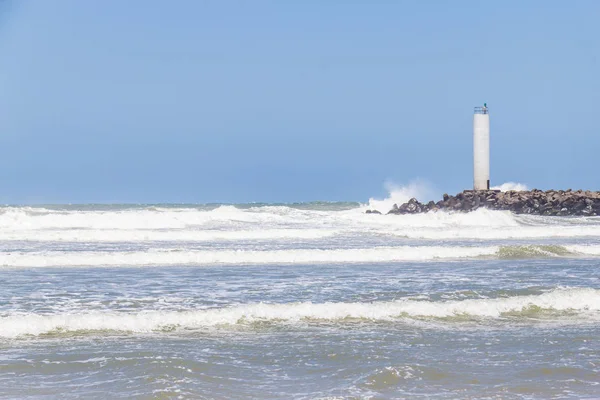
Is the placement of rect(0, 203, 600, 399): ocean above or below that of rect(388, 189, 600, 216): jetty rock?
below

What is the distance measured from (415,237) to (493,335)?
15.4 m

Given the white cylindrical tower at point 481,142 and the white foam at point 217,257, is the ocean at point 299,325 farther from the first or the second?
the white cylindrical tower at point 481,142

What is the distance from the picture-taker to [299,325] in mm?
8094

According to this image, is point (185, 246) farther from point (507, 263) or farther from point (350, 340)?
point (350, 340)

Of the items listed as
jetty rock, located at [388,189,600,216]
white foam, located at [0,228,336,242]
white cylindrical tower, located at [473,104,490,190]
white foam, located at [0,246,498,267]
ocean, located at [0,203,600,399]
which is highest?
white cylindrical tower, located at [473,104,490,190]

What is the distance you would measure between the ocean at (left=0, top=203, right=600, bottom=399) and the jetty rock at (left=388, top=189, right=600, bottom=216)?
77.0 ft

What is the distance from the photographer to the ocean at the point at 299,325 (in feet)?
18.5

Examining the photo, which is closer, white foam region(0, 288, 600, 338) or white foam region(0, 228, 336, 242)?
white foam region(0, 288, 600, 338)

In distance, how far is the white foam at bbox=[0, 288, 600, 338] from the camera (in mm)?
7816

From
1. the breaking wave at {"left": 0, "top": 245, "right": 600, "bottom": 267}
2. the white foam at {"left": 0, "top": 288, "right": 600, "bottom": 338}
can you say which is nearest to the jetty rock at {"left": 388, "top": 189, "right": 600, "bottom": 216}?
the breaking wave at {"left": 0, "top": 245, "right": 600, "bottom": 267}

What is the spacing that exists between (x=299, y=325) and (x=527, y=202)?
33.9 metres

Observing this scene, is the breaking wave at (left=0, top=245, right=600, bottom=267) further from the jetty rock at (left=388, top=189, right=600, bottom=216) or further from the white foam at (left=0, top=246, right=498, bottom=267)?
the jetty rock at (left=388, top=189, right=600, bottom=216)

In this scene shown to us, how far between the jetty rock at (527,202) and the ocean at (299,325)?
23468mm

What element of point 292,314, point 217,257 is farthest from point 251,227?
point 292,314
